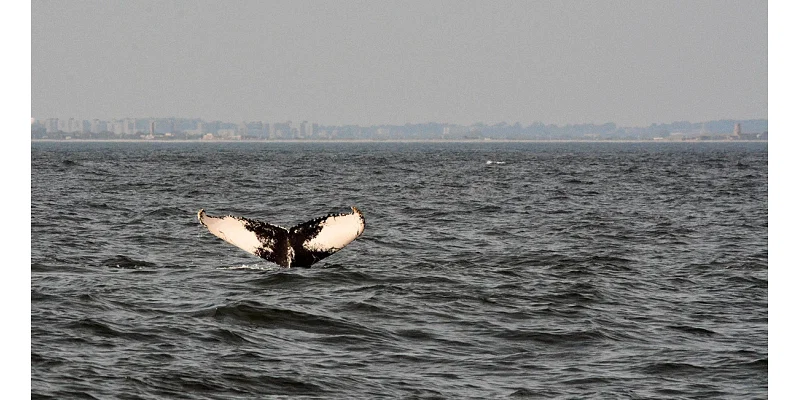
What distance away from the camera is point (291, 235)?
1738cm

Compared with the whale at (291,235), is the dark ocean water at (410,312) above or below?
below

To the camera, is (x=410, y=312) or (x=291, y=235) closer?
(x=410, y=312)

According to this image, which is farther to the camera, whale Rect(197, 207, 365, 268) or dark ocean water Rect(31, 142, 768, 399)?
whale Rect(197, 207, 365, 268)

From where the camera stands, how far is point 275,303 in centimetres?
1429

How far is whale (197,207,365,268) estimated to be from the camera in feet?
53.2

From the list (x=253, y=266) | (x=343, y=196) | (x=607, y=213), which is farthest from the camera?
(x=343, y=196)

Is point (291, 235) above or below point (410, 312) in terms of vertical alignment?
above

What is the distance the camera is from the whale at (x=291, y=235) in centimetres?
1622

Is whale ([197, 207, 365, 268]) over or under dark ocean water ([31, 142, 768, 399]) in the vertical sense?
over

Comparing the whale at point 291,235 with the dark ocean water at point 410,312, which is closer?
the dark ocean water at point 410,312

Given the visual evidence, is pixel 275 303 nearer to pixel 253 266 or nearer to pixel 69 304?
pixel 69 304
